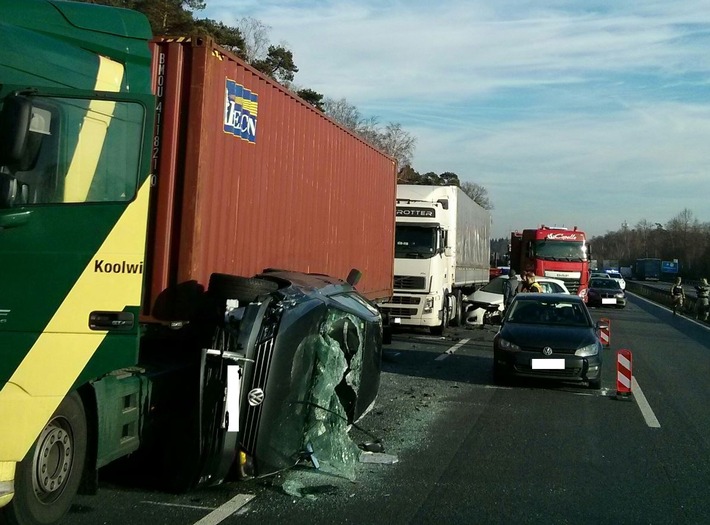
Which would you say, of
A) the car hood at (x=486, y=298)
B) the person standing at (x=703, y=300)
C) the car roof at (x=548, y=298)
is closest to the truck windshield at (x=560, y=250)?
the person standing at (x=703, y=300)

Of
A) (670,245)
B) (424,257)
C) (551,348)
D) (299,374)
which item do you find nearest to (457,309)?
(424,257)

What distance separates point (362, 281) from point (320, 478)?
696 centimetres

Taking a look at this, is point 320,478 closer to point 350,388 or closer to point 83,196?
point 350,388

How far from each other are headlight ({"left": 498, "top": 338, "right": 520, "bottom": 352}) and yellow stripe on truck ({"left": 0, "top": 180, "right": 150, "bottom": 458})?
7.64 metres

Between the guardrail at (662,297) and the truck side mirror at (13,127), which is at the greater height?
the truck side mirror at (13,127)

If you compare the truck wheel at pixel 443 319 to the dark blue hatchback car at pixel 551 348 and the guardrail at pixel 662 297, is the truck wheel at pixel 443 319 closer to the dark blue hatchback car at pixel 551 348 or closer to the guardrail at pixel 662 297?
the dark blue hatchback car at pixel 551 348

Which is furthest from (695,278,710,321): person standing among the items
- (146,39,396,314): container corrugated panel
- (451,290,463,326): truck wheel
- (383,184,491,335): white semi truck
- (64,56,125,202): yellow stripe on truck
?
(64,56,125,202): yellow stripe on truck

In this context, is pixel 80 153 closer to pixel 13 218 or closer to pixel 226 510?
pixel 13 218

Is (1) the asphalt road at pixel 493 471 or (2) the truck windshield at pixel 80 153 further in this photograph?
(1) the asphalt road at pixel 493 471

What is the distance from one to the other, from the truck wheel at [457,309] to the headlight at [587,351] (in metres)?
10.7

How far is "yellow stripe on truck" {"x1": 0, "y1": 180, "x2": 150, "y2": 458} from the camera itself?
4.64 m

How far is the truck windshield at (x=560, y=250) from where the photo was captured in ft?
111

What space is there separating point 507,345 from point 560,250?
22976 mm

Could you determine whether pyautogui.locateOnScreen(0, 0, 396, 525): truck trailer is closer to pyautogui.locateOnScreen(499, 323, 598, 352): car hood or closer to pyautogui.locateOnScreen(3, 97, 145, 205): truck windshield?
pyautogui.locateOnScreen(3, 97, 145, 205): truck windshield
